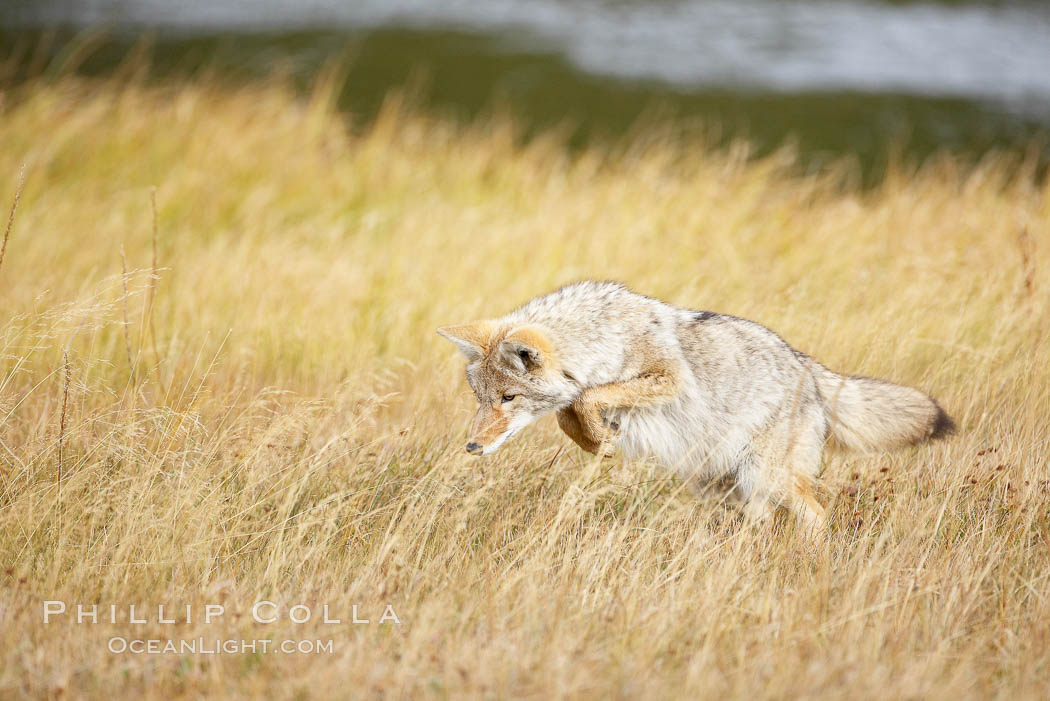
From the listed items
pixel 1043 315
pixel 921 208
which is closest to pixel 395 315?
pixel 1043 315

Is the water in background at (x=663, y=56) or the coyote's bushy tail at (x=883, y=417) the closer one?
the coyote's bushy tail at (x=883, y=417)

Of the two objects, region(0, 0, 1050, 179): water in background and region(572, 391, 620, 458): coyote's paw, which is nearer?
region(572, 391, 620, 458): coyote's paw

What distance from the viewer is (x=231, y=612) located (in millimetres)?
3264

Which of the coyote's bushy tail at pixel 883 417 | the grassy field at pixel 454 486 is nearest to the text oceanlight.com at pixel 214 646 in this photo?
the grassy field at pixel 454 486

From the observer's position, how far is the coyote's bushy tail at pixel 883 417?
4.32 meters

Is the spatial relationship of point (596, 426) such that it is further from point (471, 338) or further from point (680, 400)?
point (471, 338)

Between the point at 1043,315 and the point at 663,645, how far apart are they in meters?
4.21

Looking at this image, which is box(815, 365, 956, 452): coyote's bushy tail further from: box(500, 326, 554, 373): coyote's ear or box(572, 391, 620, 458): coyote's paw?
box(500, 326, 554, 373): coyote's ear

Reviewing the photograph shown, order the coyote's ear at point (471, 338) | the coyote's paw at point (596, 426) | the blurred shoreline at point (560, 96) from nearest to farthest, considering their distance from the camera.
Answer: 1. the coyote's paw at point (596, 426)
2. the coyote's ear at point (471, 338)
3. the blurred shoreline at point (560, 96)

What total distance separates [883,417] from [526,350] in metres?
1.78

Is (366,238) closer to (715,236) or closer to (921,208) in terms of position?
(715,236)

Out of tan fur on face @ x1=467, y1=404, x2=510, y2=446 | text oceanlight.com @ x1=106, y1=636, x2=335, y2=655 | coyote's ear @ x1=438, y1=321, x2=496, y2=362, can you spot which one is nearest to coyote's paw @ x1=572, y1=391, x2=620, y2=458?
tan fur on face @ x1=467, y1=404, x2=510, y2=446

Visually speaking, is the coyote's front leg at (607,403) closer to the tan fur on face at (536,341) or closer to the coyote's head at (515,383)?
the coyote's head at (515,383)

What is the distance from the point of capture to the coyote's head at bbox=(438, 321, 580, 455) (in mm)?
4066
